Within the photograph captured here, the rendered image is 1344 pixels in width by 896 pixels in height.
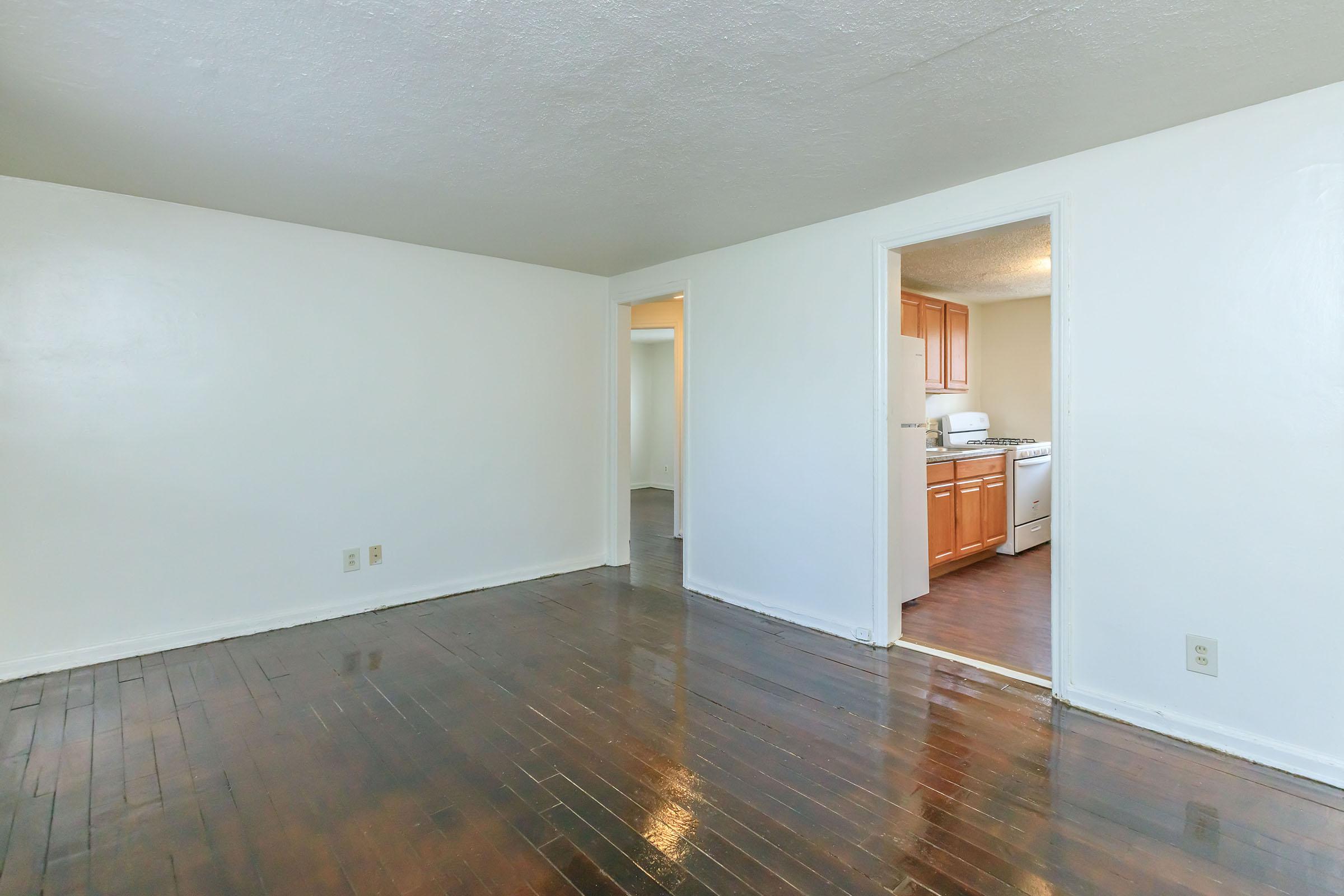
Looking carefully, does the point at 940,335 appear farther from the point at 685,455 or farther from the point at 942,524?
the point at 685,455

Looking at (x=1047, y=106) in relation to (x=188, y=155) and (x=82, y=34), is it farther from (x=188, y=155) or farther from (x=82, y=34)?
(x=188, y=155)

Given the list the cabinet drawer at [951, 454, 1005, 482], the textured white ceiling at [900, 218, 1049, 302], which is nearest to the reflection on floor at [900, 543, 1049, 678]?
the cabinet drawer at [951, 454, 1005, 482]

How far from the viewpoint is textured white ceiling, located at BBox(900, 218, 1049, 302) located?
314 cm

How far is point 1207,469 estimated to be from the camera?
2223mm

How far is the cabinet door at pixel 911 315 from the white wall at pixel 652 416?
5.19 meters

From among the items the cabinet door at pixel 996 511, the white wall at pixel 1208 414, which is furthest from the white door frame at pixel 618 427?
the cabinet door at pixel 996 511

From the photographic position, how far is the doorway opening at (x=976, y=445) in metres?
3.14

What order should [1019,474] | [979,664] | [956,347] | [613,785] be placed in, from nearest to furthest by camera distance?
[613,785] < [979,664] < [1019,474] < [956,347]

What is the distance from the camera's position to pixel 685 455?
4324 millimetres

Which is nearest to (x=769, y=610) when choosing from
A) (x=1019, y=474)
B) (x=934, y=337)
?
(x=1019, y=474)

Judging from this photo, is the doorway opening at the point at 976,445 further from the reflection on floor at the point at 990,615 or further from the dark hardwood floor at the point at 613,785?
the dark hardwood floor at the point at 613,785

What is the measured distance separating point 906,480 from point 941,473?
2.62 feet

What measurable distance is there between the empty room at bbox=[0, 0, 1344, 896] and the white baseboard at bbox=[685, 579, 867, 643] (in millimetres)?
28

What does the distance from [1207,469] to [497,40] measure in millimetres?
2753
